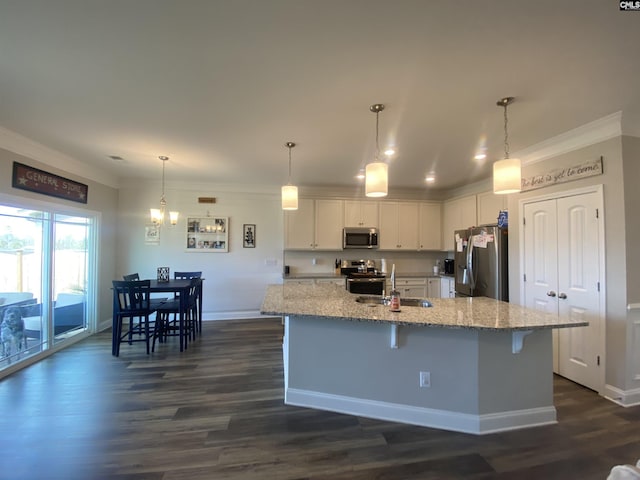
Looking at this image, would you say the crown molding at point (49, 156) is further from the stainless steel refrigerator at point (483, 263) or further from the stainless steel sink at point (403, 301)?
the stainless steel refrigerator at point (483, 263)

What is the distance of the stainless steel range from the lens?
507 centimetres

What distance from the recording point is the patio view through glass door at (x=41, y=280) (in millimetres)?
3273

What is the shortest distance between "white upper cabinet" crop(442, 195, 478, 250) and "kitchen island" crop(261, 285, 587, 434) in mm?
2787

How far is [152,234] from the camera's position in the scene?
209 inches

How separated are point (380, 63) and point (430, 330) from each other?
6.55 ft

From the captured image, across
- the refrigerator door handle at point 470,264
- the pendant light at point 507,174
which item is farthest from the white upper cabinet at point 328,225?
the pendant light at point 507,174

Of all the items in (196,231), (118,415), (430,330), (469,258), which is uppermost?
(196,231)

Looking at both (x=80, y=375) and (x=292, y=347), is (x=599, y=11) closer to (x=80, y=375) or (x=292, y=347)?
(x=292, y=347)

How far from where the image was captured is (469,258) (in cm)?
422

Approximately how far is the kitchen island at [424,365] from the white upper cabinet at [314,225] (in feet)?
9.75

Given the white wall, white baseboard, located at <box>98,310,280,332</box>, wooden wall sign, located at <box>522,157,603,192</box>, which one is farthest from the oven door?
wooden wall sign, located at <box>522,157,603,192</box>

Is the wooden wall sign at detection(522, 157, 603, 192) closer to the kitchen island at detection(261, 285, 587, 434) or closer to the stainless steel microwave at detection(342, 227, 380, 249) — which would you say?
the kitchen island at detection(261, 285, 587, 434)

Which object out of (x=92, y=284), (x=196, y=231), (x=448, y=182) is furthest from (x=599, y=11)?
(x=92, y=284)

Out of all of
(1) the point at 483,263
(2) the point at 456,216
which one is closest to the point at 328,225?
(2) the point at 456,216
